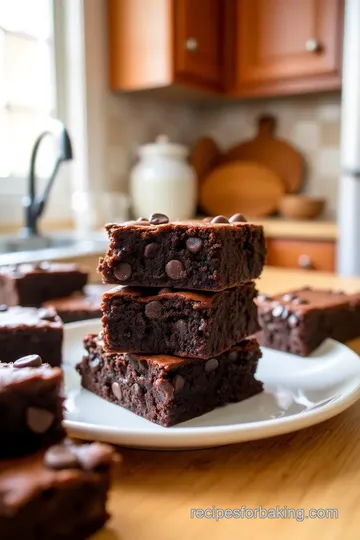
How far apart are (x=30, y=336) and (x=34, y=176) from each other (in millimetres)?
1376

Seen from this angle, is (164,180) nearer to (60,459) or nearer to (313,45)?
(313,45)

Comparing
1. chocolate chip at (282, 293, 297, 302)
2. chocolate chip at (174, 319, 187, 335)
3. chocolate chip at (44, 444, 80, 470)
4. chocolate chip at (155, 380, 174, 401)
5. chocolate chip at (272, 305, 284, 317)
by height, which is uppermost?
chocolate chip at (174, 319, 187, 335)

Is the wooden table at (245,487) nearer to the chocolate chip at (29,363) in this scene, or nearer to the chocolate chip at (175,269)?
the chocolate chip at (29,363)

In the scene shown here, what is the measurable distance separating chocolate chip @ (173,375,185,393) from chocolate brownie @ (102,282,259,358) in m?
0.04

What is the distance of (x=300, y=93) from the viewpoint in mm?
2848

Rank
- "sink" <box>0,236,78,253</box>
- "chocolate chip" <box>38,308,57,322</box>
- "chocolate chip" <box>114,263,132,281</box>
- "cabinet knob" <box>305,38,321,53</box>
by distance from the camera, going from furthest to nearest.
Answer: "cabinet knob" <box>305,38,321,53</box>, "sink" <box>0,236,78,253</box>, "chocolate chip" <box>38,308,57,322</box>, "chocolate chip" <box>114,263,132,281</box>

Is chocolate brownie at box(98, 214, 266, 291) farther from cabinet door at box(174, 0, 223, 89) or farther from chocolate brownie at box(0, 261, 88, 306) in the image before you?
cabinet door at box(174, 0, 223, 89)

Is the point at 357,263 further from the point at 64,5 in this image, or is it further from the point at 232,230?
the point at 64,5

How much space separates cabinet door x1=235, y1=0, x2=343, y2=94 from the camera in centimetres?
257

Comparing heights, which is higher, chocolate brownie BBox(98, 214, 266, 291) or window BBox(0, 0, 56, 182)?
window BBox(0, 0, 56, 182)

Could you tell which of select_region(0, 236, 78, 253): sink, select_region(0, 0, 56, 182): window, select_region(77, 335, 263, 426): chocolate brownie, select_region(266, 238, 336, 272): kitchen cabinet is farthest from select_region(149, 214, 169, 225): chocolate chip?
select_region(0, 0, 56, 182): window

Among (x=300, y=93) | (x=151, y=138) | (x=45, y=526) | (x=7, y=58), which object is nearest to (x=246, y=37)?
(x=300, y=93)

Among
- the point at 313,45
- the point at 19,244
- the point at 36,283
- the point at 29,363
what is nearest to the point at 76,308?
the point at 36,283

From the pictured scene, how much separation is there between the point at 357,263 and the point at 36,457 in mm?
2087
